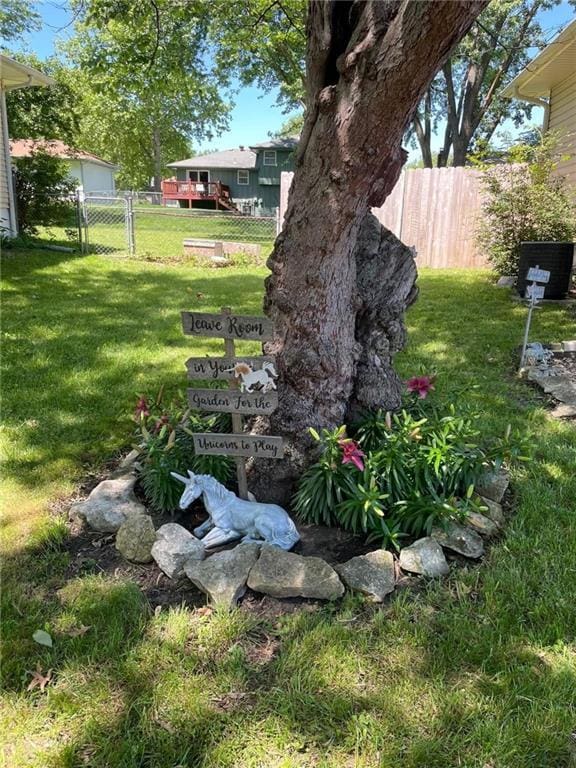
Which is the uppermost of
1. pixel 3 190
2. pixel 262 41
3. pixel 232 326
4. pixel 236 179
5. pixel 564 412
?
pixel 262 41

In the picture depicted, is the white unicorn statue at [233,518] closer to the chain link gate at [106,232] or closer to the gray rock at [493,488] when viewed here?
the gray rock at [493,488]

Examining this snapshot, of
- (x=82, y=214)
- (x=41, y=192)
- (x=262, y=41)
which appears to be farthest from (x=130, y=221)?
(x=262, y=41)

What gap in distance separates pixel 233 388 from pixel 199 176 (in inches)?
1544

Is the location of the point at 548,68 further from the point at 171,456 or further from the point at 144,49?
the point at 171,456

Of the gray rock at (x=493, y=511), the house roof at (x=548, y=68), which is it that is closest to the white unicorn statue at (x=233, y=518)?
the gray rock at (x=493, y=511)

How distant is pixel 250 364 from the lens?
2.54m

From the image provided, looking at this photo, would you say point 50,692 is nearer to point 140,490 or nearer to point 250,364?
point 140,490

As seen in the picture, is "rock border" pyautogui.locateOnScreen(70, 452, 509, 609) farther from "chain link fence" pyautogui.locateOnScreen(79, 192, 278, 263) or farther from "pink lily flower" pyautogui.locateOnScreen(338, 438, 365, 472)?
"chain link fence" pyautogui.locateOnScreen(79, 192, 278, 263)

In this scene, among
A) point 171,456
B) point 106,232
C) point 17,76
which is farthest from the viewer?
point 106,232

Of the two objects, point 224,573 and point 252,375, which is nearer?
point 224,573

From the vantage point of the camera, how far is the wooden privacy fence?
10.4 metres

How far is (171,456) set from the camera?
283cm

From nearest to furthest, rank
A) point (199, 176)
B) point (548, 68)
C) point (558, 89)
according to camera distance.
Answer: point (548, 68) → point (558, 89) → point (199, 176)

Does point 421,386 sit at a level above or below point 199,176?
below
